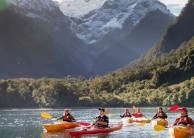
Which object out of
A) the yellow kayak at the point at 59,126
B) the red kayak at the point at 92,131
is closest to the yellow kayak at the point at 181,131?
the red kayak at the point at 92,131

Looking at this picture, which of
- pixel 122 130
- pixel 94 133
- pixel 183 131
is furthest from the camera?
pixel 122 130

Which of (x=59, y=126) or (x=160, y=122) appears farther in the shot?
(x=160, y=122)

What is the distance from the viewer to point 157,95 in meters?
198

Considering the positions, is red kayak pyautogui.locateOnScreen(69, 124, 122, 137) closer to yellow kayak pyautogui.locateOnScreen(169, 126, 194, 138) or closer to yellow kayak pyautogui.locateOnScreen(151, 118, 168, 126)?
yellow kayak pyautogui.locateOnScreen(151, 118, 168, 126)

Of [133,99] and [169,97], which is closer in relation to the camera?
[169,97]

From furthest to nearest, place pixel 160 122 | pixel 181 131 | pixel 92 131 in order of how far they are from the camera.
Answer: pixel 160 122 < pixel 92 131 < pixel 181 131

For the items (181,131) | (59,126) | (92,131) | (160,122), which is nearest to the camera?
(181,131)

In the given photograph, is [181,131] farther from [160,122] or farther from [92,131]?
[160,122]

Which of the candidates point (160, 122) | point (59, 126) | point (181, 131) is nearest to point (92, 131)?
point (59, 126)

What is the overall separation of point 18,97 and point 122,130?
13998cm

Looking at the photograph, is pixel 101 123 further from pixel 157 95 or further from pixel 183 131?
pixel 157 95

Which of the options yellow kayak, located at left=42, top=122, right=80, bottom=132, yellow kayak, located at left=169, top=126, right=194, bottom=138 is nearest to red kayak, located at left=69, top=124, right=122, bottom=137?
Result: yellow kayak, located at left=42, top=122, right=80, bottom=132

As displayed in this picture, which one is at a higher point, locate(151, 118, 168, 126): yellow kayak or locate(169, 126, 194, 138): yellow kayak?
locate(151, 118, 168, 126): yellow kayak

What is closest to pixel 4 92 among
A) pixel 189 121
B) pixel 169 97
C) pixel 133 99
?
pixel 133 99
